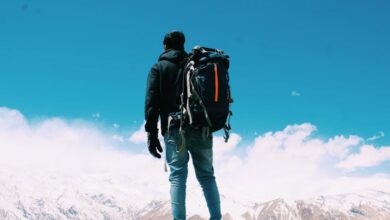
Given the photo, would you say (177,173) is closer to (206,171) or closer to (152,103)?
(206,171)

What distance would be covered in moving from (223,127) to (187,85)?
0.99 metres

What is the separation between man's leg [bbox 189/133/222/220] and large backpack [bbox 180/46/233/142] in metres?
0.30

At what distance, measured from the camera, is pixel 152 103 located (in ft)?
25.1

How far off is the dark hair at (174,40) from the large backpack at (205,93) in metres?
0.75

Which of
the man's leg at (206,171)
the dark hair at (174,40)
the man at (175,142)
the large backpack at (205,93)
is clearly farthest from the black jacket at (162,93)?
the man's leg at (206,171)

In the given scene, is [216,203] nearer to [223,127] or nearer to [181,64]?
[223,127]

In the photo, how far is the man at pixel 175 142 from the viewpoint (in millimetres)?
7605

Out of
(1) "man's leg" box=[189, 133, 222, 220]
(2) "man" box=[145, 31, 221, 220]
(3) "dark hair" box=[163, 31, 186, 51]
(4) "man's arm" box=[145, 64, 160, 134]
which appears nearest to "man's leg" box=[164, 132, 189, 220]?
(2) "man" box=[145, 31, 221, 220]

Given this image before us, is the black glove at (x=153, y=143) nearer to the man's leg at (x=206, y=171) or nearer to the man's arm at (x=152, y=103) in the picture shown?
the man's arm at (x=152, y=103)

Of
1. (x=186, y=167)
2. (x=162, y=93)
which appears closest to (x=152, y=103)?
(x=162, y=93)

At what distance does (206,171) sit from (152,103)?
1.51 meters

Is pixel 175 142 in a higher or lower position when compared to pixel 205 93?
lower

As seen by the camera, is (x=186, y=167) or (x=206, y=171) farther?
(x=206, y=171)

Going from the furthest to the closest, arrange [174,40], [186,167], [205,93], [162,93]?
[174,40] → [162,93] → [186,167] → [205,93]
